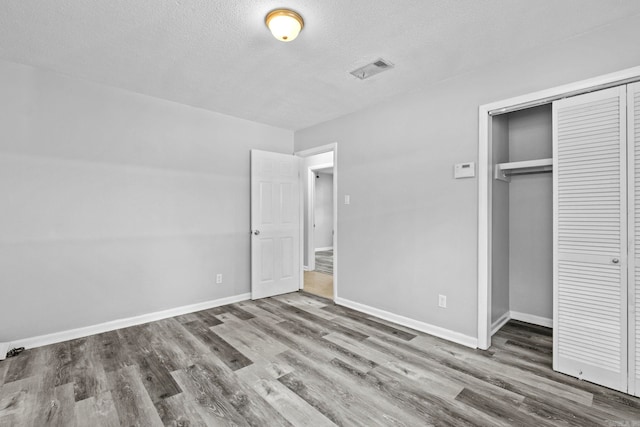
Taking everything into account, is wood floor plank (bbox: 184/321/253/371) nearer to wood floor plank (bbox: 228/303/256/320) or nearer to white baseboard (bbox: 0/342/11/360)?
wood floor plank (bbox: 228/303/256/320)

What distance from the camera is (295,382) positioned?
2.14m

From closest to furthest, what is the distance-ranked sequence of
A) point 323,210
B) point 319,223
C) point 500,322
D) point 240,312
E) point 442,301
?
point 442,301, point 500,322, point 240,312, point 319,223, point 323,210

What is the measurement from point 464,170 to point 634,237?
1.25m

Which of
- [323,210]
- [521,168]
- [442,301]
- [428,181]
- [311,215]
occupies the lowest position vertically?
[442,301]

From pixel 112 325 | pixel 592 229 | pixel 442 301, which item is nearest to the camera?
pixel 592 229

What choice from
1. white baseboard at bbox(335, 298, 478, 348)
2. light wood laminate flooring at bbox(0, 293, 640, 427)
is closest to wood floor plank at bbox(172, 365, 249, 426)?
light wood laminate flooring at bbox(0, 293, 640, 427)

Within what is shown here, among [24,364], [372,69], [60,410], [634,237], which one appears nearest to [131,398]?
[60,410]

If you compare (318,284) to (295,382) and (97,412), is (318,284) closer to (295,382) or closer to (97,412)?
(295,382)

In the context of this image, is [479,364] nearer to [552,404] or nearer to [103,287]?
[552,404]

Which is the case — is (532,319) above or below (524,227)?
below

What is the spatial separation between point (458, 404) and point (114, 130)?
3980 millimetres

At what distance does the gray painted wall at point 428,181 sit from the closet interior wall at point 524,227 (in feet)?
1.52

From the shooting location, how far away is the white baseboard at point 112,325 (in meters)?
2.70

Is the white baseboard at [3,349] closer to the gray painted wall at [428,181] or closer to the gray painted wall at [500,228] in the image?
the gray painted wall at [428,181]
